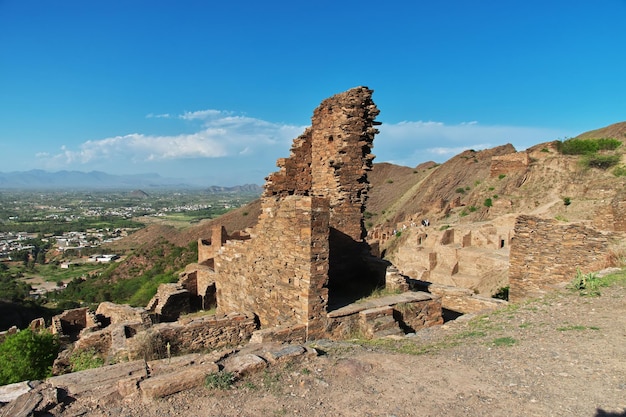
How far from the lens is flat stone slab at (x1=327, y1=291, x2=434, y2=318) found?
819cm

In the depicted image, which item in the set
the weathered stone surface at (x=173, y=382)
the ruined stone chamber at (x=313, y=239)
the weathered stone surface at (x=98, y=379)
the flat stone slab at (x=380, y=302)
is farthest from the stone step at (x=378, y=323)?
the weathered stone surface at (x=98, y=379)

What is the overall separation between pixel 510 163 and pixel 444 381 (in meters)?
34.5

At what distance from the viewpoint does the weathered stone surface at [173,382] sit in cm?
437

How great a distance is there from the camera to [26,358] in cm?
877

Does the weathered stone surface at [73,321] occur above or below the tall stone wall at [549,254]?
below

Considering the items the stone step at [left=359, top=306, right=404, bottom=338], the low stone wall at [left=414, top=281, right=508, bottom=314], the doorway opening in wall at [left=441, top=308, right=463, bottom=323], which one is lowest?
the doorway opening in wall at [left=441, top=308, right=463, bottom=323]

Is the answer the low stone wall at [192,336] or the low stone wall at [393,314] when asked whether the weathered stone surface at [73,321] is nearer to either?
the low stone wall at [192,336]

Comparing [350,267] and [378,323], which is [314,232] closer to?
[378,323]

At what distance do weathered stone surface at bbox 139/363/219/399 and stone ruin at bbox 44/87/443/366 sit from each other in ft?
8.15

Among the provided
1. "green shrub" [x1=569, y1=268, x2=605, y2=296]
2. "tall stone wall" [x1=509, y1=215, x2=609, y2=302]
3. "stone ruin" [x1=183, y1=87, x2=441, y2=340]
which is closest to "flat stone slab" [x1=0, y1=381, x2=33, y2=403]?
"stone ruin" [x1=183, y1=87, x2=441, y2=340]

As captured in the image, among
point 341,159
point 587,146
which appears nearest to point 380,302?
point 341,159

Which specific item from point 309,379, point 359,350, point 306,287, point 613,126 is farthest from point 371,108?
point 613,126

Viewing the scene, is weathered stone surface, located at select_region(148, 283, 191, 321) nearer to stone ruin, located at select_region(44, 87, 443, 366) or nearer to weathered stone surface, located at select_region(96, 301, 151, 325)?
stone ruin, located at select_region(44, 87, 443, 366)

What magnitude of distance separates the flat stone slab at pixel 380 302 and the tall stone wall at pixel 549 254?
2923 mm
